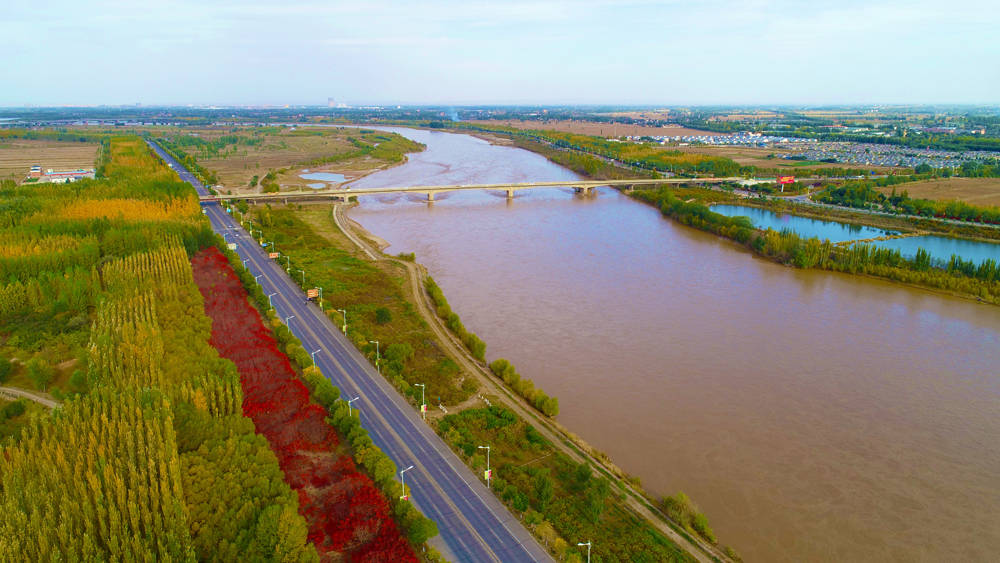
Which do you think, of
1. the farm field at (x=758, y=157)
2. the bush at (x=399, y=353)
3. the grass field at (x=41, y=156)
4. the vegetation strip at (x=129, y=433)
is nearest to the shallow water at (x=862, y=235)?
the farm field at (x=758, y=157)

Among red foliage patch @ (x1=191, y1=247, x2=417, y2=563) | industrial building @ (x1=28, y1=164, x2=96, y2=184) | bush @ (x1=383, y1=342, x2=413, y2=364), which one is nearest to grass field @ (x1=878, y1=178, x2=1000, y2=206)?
bush @ (x1=383, y1=342, x2=413, y2=364)

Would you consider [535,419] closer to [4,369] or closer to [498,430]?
[498,430]

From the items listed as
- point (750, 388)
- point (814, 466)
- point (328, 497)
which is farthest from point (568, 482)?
point (750, 388)

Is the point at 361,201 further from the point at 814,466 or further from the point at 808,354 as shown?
the point at 814,466

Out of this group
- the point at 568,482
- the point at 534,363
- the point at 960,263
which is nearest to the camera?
the point at 568,482

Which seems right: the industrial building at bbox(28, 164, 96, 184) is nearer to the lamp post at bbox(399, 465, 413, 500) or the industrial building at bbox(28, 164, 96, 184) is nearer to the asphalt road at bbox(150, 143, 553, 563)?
the asphalt road at bbox(150, 143, 553, 563)

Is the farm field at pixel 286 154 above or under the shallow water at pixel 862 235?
above

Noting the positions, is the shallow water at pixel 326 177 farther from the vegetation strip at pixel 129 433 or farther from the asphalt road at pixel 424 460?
the asphalt road at pixel 424 460
